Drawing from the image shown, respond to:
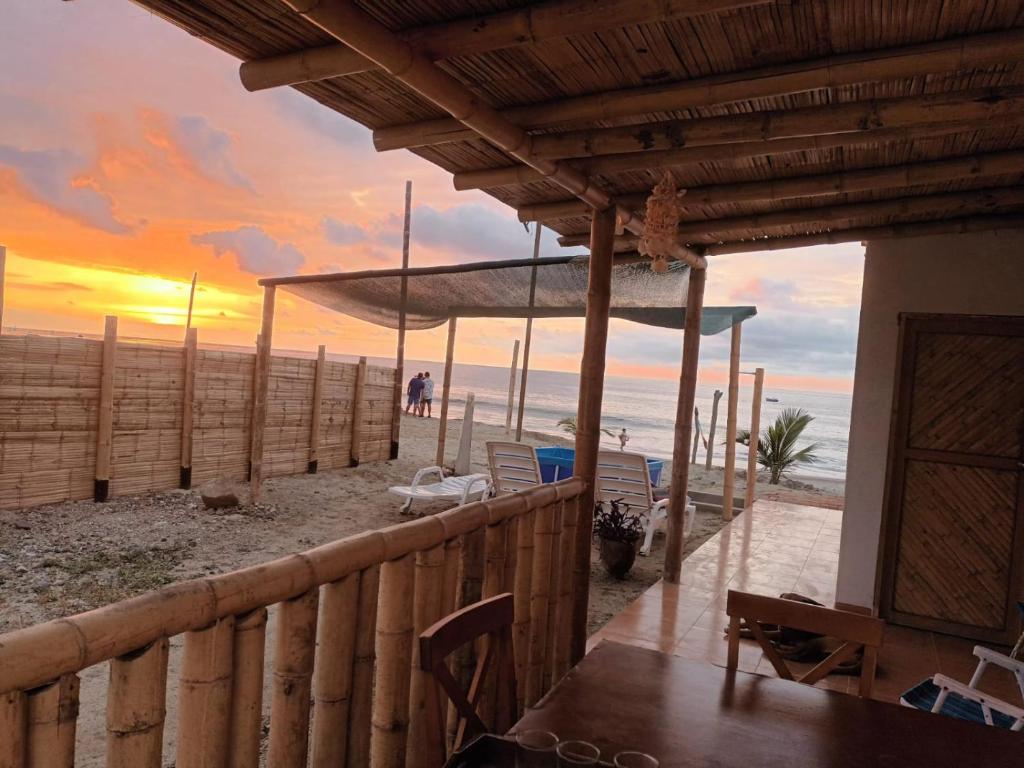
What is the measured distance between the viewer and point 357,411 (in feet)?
32.9

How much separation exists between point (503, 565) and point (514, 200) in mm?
2304

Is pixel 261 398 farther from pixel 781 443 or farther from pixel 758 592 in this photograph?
pixel 781 443

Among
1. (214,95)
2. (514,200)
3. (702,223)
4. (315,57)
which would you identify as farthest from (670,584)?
(214,95)

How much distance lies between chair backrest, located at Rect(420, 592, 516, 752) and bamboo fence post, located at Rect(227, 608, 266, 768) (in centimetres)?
31

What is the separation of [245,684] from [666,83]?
2.19m

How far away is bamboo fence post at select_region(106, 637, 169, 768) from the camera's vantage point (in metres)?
1.00

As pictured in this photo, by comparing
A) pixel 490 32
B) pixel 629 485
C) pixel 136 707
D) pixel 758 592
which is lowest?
pixel 758 592

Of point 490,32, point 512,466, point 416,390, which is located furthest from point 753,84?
point 416,390

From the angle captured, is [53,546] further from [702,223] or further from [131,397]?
[702,223]

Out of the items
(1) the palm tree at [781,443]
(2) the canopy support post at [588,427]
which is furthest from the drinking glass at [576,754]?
(1) the palm tree at [781,443]

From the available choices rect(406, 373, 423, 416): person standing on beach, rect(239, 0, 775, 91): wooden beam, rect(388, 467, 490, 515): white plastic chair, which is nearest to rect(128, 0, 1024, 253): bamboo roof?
rect(239, 0, 775, 91): wooden beam

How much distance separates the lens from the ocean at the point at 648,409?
77.6 feet

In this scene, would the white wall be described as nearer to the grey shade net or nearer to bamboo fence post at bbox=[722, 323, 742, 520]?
the grey shade net

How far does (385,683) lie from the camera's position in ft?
5.25
